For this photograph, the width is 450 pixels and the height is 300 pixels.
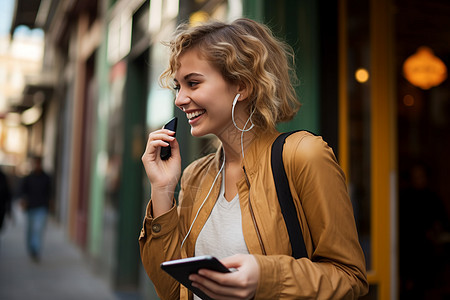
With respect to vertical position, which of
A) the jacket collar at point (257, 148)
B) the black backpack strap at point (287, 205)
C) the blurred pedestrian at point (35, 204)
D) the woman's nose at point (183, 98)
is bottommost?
the blurred pedestrian at point (35, 204)

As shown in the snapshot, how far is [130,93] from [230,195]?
567 centimetres

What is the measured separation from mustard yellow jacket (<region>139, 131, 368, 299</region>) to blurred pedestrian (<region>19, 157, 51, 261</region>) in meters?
8.37

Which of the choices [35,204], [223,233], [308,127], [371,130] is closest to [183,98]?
[223,233]

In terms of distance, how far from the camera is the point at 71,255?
10.1 m

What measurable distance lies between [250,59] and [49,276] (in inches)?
286

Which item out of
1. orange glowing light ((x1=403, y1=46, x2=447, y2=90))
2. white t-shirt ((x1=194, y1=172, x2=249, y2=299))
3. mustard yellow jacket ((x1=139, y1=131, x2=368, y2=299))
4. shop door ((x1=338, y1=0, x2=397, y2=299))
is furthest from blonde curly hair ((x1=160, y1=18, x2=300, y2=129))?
orange glowing light ((x1=403, y1=46, x2=447, y2=90))

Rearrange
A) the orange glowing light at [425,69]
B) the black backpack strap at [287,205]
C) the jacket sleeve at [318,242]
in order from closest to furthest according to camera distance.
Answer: the jacket sleeve at [318,242], the black backpack strap at [287,205], the orange glowing light at [425,69]

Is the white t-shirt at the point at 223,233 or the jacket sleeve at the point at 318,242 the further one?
the white t-shirt at the point at 223,233

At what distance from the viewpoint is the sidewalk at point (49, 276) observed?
6445mm

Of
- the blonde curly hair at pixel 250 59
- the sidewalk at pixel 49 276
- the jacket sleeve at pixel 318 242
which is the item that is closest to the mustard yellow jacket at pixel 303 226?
the jacket sleeve at pixel 318 242

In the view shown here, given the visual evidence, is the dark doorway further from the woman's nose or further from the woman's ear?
the woman's nose

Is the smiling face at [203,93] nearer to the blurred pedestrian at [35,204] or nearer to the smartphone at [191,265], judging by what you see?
the smartphone at [191,265]

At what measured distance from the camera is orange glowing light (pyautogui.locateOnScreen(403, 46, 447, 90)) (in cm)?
636

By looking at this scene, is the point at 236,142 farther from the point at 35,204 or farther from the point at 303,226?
the point at 35,204
